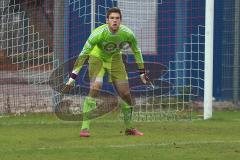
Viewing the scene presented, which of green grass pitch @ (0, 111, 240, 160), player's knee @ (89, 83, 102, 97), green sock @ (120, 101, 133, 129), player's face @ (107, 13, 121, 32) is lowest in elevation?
green grass pitch @ (0, 111, 240, 160)

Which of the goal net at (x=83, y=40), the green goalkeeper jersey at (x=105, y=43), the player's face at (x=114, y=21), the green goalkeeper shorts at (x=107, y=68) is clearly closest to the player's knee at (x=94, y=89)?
the green goalkeeper shorts at (x=107, y=68)

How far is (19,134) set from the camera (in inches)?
480

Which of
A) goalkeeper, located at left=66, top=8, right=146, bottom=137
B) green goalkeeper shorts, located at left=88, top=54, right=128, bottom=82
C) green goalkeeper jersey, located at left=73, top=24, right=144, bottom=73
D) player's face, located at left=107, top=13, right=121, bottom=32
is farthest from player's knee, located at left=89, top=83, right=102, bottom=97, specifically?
player's face, located at left=107, top=13, right=121, bottom=32

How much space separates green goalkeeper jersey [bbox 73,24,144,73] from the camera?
1191cm

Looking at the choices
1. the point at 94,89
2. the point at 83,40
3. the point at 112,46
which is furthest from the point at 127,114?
the point at 83,40

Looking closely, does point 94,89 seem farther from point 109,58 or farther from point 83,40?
point 83,40

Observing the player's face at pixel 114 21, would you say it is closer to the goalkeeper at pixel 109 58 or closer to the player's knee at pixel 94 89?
the goalkeeper at pixel 109 58

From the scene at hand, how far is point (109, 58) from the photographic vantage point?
12.3 metres

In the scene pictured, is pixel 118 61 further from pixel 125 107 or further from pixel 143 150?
pixel 143 150

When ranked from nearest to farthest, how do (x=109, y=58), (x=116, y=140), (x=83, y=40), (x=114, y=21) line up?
(x=116, y=140)
(x=114, y=21)
(x=109, y=58)
(x=83, y=40)

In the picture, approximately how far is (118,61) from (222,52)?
7320 millimetres

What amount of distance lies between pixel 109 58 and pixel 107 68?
6.3 inches

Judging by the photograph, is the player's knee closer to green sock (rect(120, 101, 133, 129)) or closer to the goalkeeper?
the goalkeeper

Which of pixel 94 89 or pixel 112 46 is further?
pixel 112 46
